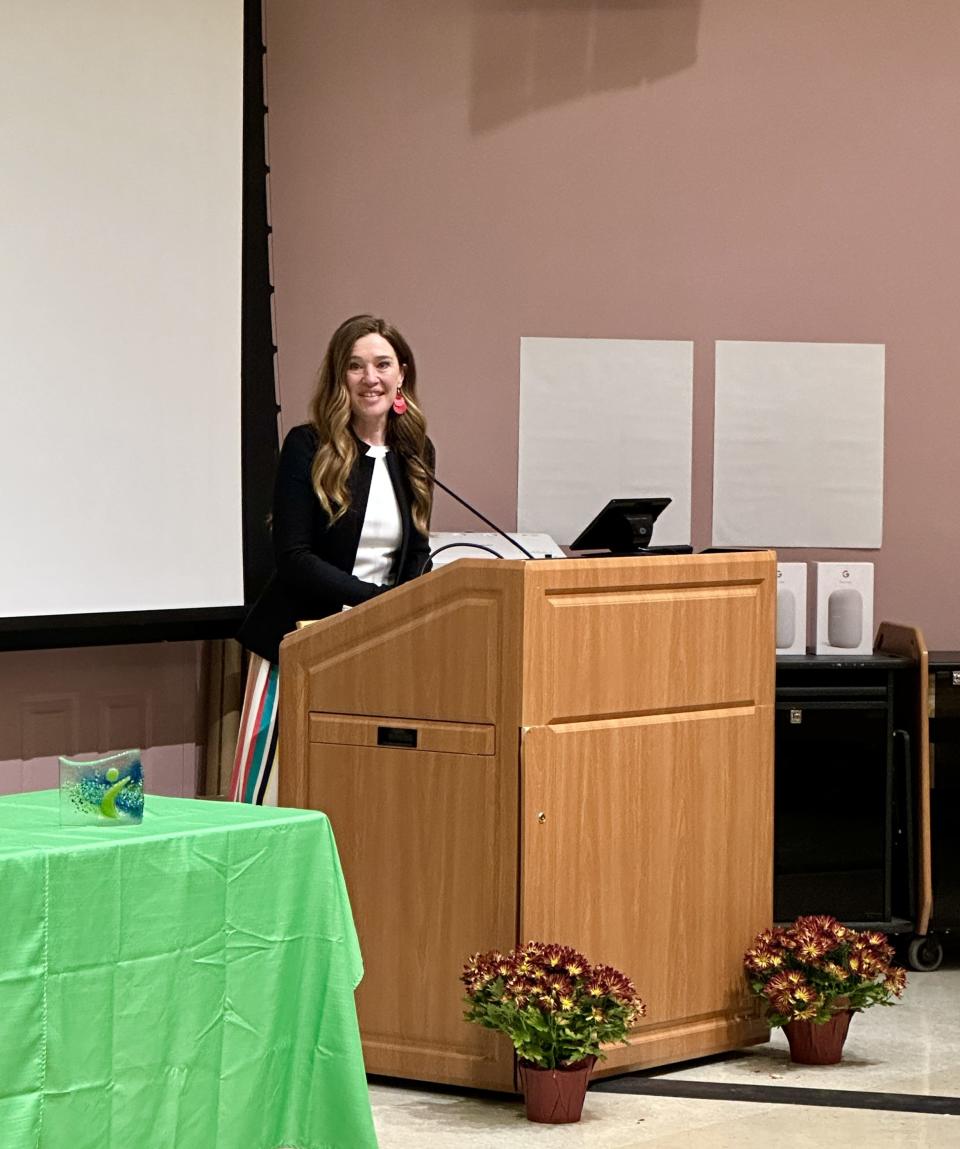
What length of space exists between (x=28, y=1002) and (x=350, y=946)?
60 cm

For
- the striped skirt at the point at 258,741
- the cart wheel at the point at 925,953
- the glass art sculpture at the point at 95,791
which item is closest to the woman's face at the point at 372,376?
the striped skirt at the point at 258,741

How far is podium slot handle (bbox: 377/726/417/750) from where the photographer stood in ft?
11.9

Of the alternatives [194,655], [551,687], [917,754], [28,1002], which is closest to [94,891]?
[28,1002]

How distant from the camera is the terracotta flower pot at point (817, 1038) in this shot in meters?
3.93

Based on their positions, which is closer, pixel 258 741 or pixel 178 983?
pixel 178 983

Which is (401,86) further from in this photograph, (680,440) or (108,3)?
(680,440)

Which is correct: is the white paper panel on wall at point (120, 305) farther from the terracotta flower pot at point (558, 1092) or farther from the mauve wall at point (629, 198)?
the terracotta flower pot at point (558, 1092)

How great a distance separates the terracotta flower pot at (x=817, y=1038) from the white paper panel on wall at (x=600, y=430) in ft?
6.53

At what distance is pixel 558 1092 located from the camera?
3.45m

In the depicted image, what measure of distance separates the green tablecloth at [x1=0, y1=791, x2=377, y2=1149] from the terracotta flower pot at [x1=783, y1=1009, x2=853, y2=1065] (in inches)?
58.9

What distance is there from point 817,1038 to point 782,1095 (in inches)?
11.3

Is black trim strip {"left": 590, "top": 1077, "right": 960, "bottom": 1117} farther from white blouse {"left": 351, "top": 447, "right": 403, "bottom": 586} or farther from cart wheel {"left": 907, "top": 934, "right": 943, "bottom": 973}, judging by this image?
cart wheel {"left": 907, "top": 934, "right": 943, "bottom": 973}

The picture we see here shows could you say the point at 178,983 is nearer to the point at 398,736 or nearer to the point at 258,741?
the point at 398,736

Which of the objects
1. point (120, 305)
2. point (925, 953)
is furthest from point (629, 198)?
point (925, 953)
